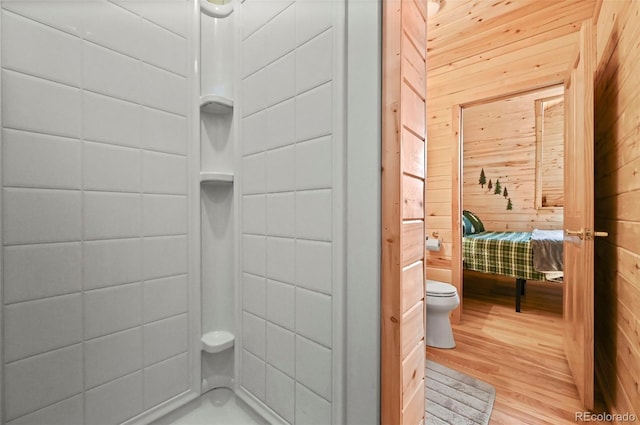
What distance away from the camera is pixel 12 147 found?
878 mm

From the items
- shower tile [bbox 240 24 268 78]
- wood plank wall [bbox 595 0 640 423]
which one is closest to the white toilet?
wood plank wall [bbox 595 0 640 423]

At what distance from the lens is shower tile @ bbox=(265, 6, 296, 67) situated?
3.49 feet

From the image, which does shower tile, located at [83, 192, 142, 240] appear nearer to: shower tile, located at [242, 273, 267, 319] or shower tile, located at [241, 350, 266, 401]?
shower tile, located at [242, 273, 267, 319]

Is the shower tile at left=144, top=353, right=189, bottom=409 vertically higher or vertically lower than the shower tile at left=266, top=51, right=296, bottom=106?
lower

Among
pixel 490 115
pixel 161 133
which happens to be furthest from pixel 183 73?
pixel 490 115

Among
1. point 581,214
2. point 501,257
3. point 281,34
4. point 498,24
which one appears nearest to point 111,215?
point 281,34

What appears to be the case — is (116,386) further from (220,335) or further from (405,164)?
(405,164)

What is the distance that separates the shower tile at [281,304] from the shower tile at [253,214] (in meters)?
0.23

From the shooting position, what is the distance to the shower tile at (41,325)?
875 millimetres

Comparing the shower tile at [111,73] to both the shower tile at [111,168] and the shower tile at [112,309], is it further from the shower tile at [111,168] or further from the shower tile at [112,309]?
the shower tile at [112,309]

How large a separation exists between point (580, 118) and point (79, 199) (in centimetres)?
255

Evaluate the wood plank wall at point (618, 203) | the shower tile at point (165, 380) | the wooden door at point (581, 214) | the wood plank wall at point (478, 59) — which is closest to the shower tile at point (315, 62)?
the shower tile at point (165, 380)

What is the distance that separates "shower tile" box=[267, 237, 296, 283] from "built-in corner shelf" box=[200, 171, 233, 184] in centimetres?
37

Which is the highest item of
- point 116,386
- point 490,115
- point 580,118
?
point 490,115
